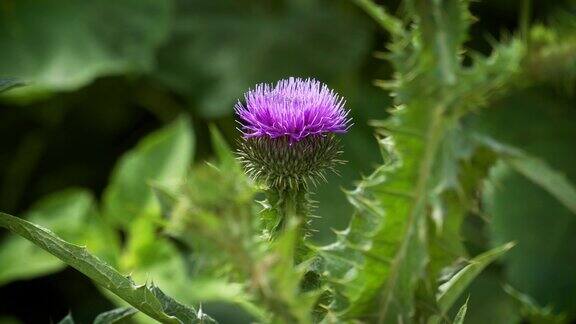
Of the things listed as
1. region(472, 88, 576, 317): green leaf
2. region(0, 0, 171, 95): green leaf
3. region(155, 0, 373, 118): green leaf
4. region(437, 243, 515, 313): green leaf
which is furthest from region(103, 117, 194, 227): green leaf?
region(437, 243, 515, 313): green leaf

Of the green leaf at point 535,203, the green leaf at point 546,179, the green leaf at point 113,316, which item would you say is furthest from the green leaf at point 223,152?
the green leaf at point 535,203

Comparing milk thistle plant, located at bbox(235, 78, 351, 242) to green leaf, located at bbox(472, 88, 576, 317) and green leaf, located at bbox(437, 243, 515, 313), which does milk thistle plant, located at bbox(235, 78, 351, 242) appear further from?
green leaf, located at bbox(472, 88, 576, 317)

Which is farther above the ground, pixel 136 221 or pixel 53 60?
pixel 53 60

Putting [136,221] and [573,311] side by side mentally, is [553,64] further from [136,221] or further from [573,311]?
[136,221]

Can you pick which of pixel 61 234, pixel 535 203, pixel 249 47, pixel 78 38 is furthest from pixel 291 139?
pixel 249 47

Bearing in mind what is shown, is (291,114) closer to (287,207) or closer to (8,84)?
(287,207)

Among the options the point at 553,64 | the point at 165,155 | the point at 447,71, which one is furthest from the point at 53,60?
the point at 447,71

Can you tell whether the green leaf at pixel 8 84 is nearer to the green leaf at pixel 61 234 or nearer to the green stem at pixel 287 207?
the green stem at pixel 287 207
